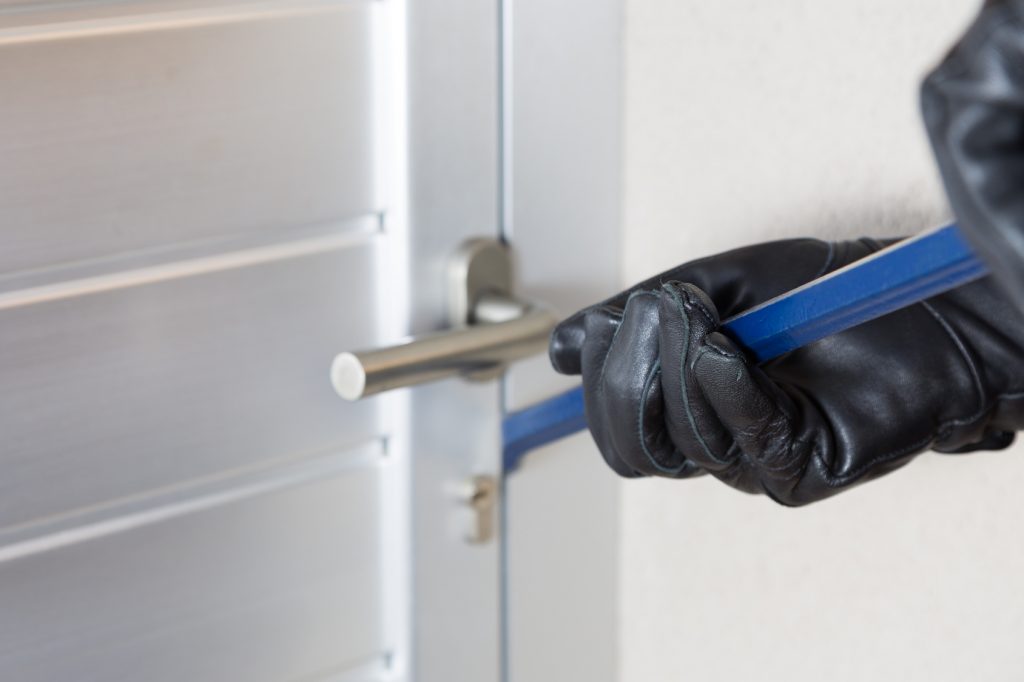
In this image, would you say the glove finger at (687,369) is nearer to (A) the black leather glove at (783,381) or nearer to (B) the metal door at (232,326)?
(A) the black leather glove at (783,381)

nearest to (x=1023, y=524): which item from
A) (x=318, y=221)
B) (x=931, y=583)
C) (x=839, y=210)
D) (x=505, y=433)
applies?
(x=931, y=583)

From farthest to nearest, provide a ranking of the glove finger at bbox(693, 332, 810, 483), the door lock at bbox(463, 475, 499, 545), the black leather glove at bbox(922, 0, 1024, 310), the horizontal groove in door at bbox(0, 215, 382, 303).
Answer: the door lock at bbox(463, 475, 499, 545) < the horizontal groove in door at bbox(0, 215, 382, 303) < the glove finger at bbox(693, 332, 810, 483) < the black leather glove at bbox(922, 0, 1024, 310)

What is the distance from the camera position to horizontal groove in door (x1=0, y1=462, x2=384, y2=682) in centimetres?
72

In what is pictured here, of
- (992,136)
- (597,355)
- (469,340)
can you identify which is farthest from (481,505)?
(992,136)

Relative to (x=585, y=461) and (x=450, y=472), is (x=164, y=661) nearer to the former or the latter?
(x=450, y=472)

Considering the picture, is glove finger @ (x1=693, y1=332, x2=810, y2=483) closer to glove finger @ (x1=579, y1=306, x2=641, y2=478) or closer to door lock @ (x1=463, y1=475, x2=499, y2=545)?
glove finger @ (x1=579, y1=306, x2=641, y2=478)

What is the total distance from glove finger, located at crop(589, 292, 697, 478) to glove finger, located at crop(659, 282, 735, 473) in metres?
0.01

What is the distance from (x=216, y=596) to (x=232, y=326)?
7.2 inches

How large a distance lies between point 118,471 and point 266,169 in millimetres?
207

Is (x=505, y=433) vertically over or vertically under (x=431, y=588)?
over

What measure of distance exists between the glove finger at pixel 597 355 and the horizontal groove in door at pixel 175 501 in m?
0.22

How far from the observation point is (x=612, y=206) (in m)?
0.89

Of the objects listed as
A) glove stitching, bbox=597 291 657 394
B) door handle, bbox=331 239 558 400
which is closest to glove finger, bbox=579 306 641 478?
glove stitching, bbox=597 291 657 394

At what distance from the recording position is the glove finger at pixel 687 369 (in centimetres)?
58
